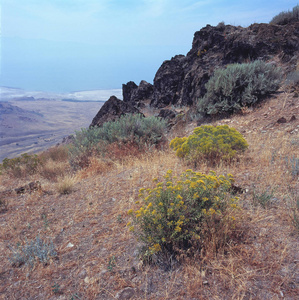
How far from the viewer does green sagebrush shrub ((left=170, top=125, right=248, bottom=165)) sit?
Result: 473cm

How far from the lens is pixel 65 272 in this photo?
7.96ft

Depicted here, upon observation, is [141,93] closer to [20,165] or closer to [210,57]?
[210,57]

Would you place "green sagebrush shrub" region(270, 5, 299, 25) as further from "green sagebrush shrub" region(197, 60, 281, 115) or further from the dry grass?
the dry grass

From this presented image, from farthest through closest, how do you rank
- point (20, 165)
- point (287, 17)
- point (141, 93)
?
1. point (141, 93)
2. point (287, 17)
3. point (20, 165)

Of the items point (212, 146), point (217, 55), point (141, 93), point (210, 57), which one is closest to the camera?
point (212, 146)

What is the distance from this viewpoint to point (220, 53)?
14.2 m

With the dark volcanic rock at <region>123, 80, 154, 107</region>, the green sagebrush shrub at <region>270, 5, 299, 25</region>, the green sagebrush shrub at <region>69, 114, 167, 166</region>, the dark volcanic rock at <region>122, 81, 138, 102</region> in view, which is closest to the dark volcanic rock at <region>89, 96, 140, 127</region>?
the green sagebrush shrub at <region>69, 114, 167, 166</region>

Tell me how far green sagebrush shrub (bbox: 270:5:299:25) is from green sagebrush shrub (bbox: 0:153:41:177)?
58.1ft

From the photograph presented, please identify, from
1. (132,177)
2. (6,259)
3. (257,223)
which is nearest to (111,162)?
(132,177)

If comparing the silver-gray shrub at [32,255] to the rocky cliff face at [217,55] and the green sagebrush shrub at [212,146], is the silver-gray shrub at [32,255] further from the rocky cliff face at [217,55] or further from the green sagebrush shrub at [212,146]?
the rocky cliff face at [217,55]

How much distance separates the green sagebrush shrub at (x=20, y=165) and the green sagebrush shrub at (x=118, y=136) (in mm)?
1501

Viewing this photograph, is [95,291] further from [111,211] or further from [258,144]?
[258,144]

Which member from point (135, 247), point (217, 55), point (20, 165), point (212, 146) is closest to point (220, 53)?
point (217, 55)

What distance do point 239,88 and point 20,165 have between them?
8.97m
